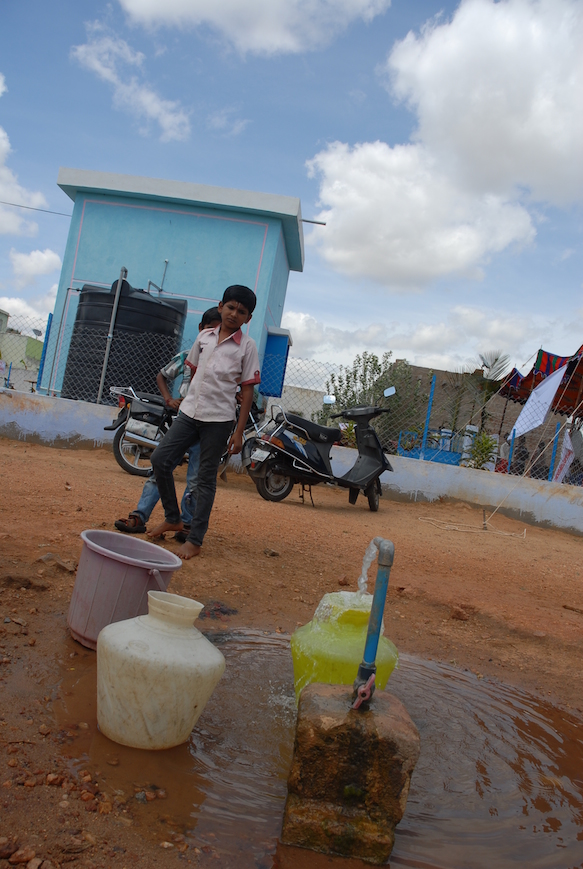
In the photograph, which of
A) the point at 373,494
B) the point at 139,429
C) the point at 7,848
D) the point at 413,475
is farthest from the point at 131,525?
the point at 413,475

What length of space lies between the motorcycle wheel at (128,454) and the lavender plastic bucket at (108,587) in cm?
503

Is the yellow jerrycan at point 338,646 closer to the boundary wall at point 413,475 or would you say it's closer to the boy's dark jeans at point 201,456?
the boy's dark jeans at point 201,456

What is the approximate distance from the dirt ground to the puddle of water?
4.0 inches

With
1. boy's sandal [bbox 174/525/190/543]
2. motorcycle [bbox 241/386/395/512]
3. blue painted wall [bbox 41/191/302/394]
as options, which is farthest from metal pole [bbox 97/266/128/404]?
boy's sandal [bbox 174/525/190/543]

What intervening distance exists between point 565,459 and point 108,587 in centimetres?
1033

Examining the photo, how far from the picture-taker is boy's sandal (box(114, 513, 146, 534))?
13.0 feet

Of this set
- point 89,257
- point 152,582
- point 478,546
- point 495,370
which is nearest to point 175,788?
point 152,582

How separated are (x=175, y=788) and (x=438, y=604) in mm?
2731

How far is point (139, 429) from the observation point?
7.40 m

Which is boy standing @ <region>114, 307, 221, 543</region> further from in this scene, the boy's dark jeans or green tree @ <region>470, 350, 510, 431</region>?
green tree @ <region>470, 350, 510, 431</region>

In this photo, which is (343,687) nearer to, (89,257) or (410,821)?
(410,821)

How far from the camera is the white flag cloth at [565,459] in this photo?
1080 centimetres

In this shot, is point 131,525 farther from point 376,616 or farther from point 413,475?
point 413,475

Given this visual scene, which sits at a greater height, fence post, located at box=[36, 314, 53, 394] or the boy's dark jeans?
fence post, located at box=[36, 314, 53, 394]
